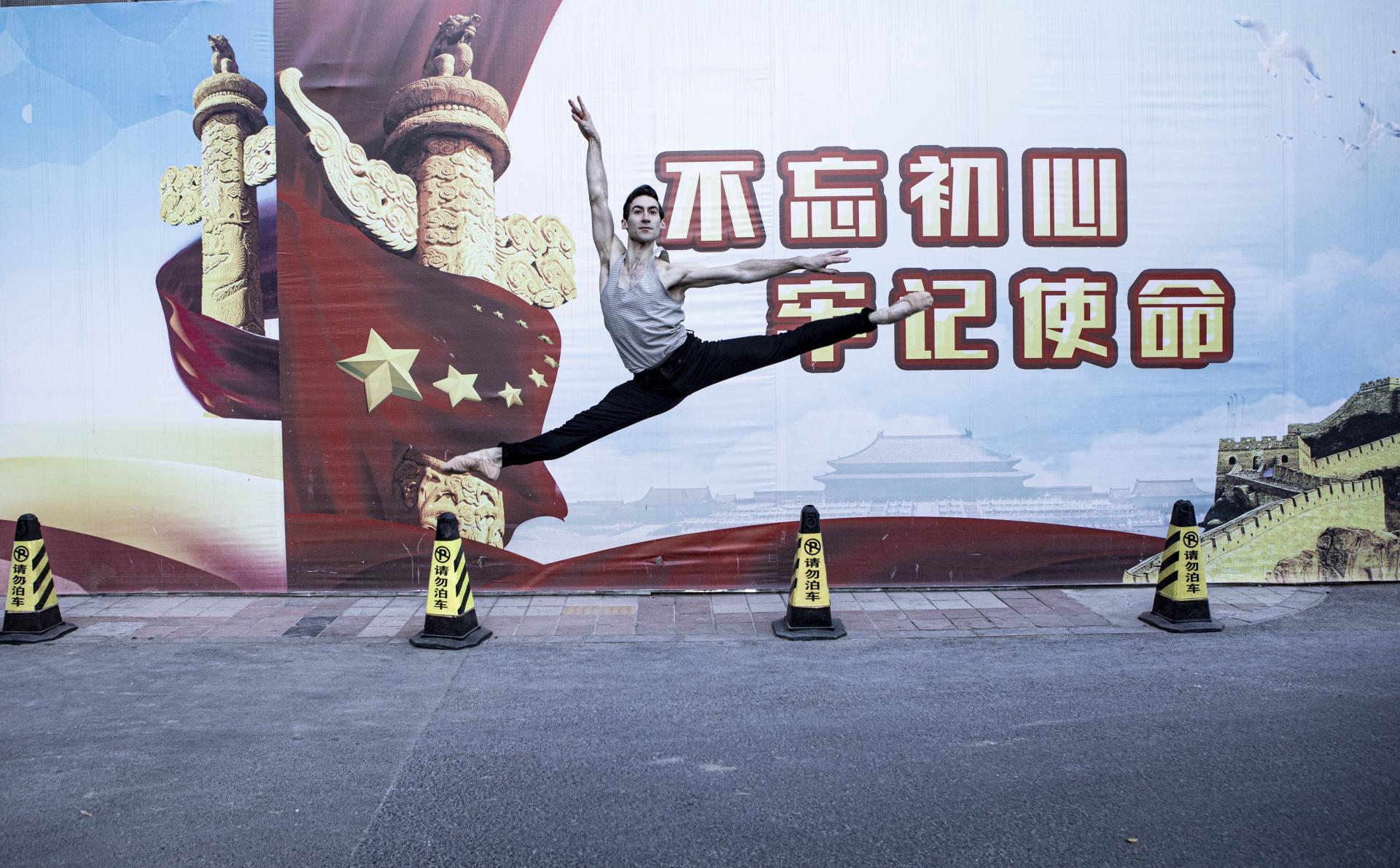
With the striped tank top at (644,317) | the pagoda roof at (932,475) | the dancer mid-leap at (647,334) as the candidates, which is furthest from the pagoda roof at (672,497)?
the striped tank top at (644,317)

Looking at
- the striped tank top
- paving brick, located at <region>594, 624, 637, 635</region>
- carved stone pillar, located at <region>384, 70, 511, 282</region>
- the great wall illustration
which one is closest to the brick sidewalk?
paving brick, located at <region>594, 624, 637, 635</region>

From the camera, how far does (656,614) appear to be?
768 cm

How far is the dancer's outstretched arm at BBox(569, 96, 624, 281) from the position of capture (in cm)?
479

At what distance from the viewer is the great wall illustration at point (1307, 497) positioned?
27.8ft

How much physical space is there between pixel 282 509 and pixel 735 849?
590cm

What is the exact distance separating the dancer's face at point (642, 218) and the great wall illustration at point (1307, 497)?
234 inches

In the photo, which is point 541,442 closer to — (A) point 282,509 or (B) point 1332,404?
(A) point 282,509

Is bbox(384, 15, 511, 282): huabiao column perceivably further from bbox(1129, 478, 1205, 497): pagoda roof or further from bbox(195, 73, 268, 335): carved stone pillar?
bbox(1129, 478, 1205, 497): pagoda roof

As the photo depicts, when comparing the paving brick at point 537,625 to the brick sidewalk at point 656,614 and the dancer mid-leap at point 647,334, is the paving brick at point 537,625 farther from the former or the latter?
the dancer mid-leap at point 647,334

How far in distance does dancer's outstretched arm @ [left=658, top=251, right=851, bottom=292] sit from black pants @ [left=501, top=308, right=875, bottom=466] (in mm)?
305

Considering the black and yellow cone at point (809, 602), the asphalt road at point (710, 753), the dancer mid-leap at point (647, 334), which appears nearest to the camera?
the asphalt road at point (710, 753)

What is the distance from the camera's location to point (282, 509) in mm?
8328

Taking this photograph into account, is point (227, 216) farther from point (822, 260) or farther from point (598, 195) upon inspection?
point (822, 260)

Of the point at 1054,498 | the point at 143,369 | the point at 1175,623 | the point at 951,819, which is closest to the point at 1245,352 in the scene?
the point at 1054,498
